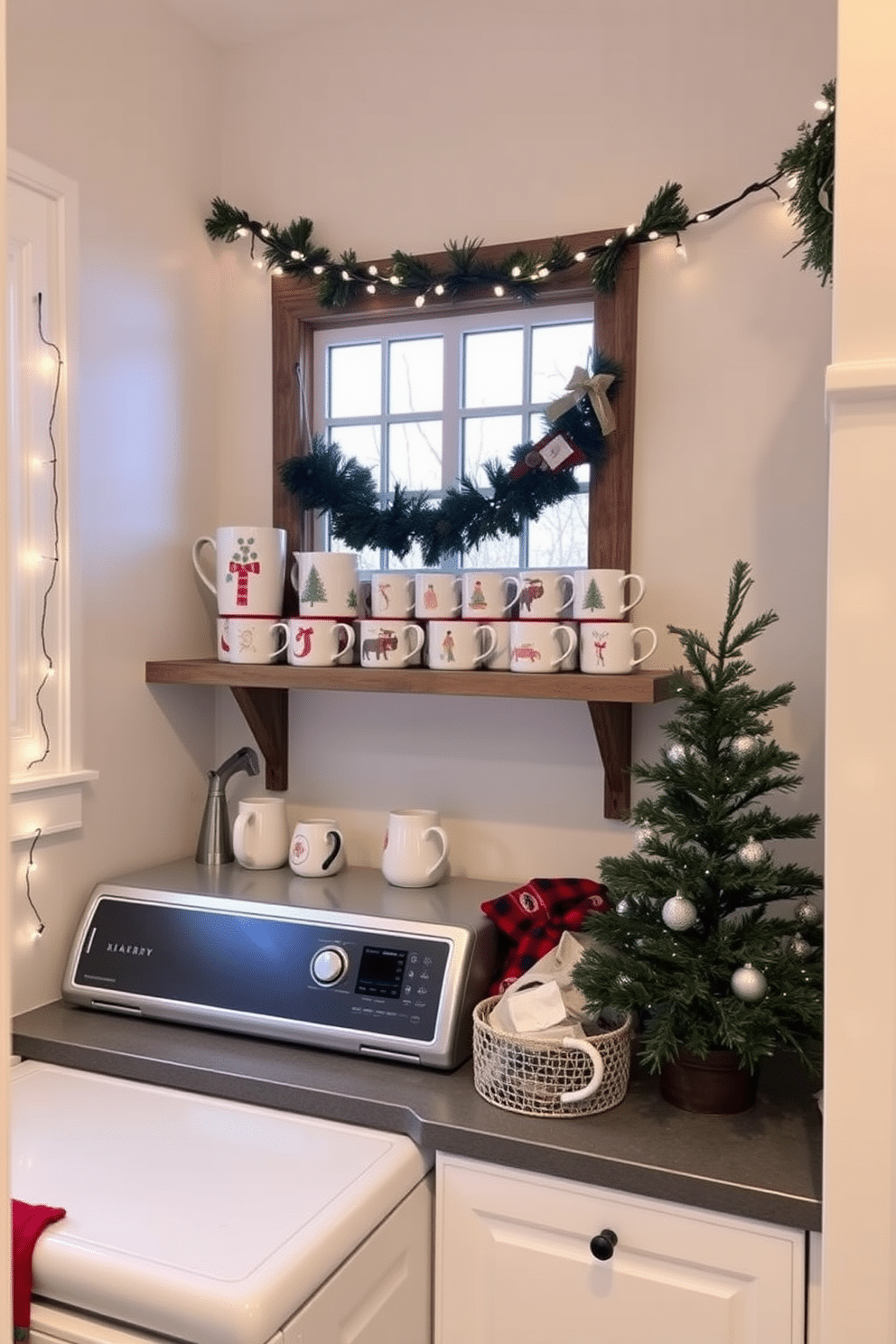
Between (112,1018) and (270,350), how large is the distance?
4.09ft

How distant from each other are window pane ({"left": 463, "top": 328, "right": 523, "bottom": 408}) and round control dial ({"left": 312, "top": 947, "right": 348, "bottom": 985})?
1.00 meters

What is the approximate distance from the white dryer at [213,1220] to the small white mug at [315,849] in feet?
1.53

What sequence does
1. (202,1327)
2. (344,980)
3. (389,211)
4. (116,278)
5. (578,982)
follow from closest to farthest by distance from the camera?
(202,1327)
(578,982)
(344,980)
(116,278)
(389,211)

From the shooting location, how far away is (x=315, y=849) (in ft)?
6.46

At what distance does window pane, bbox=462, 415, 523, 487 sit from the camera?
6.68 feet

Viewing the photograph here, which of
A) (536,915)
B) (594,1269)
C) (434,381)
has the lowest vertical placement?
(594,1269)

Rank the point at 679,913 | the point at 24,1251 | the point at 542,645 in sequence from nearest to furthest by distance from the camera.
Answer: the point at 24,1251 < the point at 679,913 < the point at 542,645

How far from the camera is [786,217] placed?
1.77 meters

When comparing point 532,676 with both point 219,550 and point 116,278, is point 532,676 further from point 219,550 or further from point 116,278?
point 116,278

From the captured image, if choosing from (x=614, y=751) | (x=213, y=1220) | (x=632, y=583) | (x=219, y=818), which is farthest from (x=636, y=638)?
(x=213, y=1220)

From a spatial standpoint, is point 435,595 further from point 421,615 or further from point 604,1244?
point 604,1244

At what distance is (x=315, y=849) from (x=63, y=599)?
59 cm

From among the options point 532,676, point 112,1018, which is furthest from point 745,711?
point 112,1018

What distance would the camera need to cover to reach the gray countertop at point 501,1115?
132 centimetres
